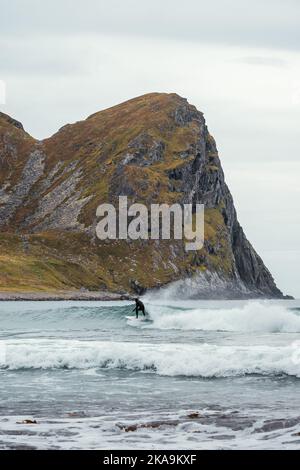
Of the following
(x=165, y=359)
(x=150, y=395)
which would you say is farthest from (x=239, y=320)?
(x=150, y=395)

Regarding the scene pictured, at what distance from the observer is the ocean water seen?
2378cm

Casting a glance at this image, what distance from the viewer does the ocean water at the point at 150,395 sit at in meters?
23.8

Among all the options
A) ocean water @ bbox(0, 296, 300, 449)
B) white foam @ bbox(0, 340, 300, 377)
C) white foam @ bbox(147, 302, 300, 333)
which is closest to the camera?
ocean water @ bbox(0, 296, 300, 449)

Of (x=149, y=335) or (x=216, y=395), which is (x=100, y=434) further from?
(x=149, y=335)

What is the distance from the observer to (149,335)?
Answer: 2480 inches

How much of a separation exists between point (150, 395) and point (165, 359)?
27.5ft

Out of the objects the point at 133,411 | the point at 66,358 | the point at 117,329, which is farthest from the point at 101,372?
the point at 117,329

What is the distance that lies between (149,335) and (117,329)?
30.8 feet

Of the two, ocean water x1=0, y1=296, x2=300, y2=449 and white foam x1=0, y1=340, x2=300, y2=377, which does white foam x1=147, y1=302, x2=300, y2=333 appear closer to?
ocean water x1=0, y1=296, x2=300, y2=449

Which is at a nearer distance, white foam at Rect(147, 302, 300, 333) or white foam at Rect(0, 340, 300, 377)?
white foam at Rect(0, 340, 300, 377)

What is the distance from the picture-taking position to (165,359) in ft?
133

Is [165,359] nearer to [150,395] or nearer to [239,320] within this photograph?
[150,395]

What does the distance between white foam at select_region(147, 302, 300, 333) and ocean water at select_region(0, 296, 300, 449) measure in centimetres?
1155

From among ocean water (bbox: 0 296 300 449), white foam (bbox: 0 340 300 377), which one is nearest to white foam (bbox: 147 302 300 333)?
ocean water (bbox: 0 296 300 449)
